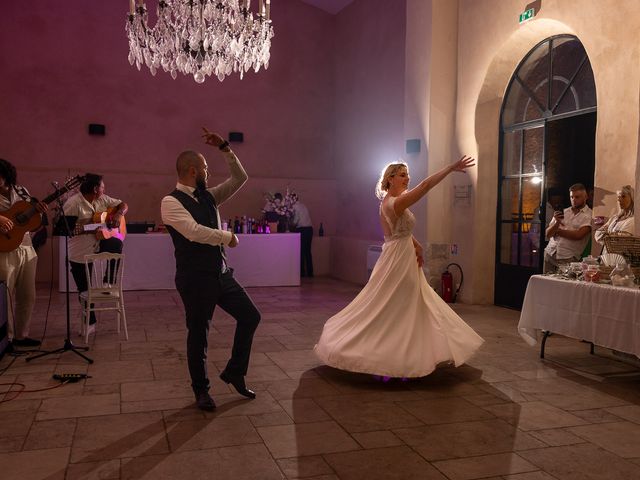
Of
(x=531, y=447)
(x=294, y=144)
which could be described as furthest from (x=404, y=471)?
(x=294, y=144)

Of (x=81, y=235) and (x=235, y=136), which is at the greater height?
(x=235, y=136)

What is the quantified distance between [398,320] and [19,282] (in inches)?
132

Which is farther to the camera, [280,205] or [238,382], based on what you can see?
[280,205]

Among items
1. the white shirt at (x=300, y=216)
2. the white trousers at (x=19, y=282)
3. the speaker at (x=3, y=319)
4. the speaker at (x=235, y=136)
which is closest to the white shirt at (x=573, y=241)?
the white trousers at (x=19, y=282)

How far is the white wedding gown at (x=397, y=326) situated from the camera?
4168 millimetres

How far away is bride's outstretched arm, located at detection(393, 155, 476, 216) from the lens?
4023 millimetres

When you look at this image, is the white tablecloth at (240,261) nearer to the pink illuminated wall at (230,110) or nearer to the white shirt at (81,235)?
the pink illuminated wall at (230,110)

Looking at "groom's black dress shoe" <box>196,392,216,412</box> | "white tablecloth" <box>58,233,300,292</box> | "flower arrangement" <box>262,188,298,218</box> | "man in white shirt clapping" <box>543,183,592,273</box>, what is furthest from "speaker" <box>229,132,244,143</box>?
"groom's black dress shoe" <box>196,392,216,412</box>

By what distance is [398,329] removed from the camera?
425 centimetres

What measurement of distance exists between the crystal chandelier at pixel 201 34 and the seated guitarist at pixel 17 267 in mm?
2188

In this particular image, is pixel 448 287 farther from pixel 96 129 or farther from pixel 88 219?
pixel 96 129

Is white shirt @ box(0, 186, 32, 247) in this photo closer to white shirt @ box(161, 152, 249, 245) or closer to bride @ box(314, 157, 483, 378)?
white shirt @ box(161, 152, 249, 245)

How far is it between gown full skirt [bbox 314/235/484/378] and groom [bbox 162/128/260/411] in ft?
2.77

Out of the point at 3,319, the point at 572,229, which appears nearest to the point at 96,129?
the point at 3,319
